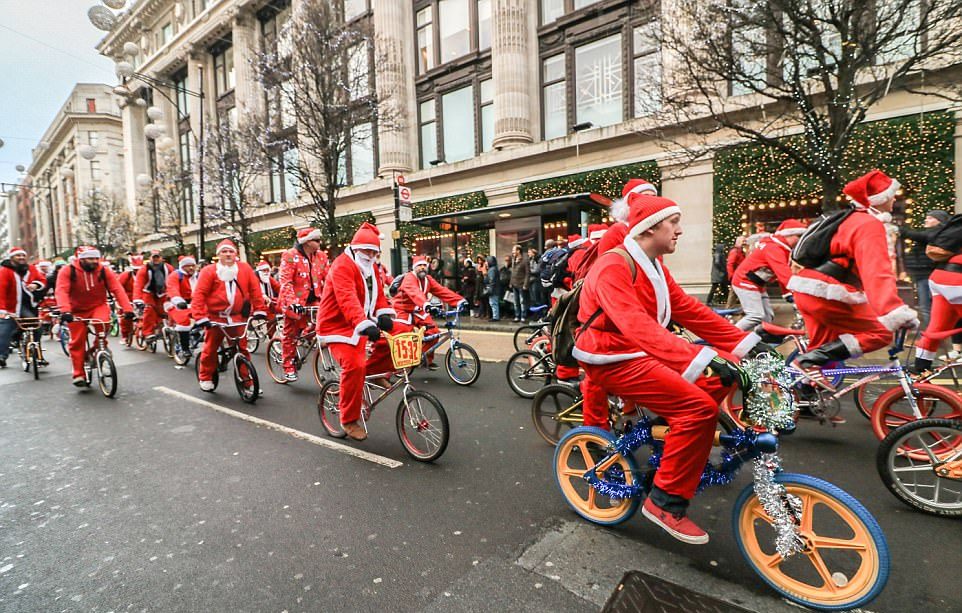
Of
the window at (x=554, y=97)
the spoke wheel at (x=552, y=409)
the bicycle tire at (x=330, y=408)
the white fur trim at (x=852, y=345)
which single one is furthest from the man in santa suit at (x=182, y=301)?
the window at (x=554, y=97)

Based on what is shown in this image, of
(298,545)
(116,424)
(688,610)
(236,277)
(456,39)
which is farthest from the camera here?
(456,39)

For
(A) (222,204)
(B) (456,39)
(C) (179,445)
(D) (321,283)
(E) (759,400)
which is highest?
(B) (456,39)

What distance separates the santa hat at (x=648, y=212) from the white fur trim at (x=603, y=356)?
2.38ft

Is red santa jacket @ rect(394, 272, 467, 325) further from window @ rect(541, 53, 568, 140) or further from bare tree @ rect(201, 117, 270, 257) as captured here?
bare tree @ rect(201, 117, 270, 257)

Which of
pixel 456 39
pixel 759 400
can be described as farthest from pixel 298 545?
pixel 456 39

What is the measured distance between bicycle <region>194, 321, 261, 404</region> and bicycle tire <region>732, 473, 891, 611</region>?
6.14 meters

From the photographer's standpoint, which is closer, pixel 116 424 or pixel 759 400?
pixel 759 400

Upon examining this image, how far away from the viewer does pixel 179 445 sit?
507cm

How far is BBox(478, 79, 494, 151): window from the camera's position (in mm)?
19719

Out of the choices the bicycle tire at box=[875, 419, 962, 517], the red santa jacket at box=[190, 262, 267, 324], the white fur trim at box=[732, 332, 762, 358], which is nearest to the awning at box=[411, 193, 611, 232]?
the red santa jacket at box=[190, 262, 267, 324]

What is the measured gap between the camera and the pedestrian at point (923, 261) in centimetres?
698

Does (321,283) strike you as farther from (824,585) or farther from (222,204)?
(222,204)

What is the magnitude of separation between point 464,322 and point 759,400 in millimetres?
12468

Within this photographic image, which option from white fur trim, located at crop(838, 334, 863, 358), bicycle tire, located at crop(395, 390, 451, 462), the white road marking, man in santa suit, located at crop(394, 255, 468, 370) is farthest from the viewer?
man in santa suit, located at crop(394, 255, 468, 370)
